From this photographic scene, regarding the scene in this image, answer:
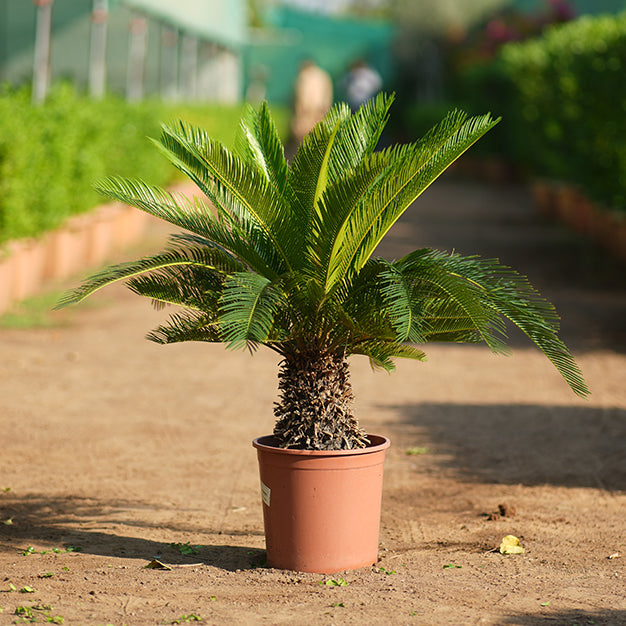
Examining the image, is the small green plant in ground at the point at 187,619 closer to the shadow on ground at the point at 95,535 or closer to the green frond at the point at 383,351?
the shadow on ground at the point at 95,535

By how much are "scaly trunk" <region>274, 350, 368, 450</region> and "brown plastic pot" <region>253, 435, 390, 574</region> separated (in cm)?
8

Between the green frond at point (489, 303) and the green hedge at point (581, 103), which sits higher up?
the green hedge at point (581, 103)

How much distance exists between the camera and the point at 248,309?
3.76 meters

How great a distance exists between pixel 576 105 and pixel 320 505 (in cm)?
1138

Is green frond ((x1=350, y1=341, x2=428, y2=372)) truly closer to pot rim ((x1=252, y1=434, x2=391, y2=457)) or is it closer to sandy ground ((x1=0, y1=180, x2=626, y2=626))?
pot rim ((x1=252, y1=434, x2=391, y2=457))

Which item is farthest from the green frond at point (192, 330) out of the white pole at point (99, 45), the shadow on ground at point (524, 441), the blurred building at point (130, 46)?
the white pole at point (99, 45)

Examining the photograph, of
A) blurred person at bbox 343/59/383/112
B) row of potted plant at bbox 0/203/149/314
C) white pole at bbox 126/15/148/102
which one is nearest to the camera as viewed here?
row of potted plant at bbox 0/203/149/314

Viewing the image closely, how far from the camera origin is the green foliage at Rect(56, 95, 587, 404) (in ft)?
13.3

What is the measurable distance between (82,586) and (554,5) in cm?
2365

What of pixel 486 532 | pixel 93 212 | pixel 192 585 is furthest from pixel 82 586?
pixel 93 212

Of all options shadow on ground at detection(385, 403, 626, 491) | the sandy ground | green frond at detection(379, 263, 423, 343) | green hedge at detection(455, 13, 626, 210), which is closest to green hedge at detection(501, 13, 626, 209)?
green hedge at detection(455, 13, 626, 210)

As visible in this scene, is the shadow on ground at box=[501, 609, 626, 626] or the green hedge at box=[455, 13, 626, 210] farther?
the green hedge at box=[455, 13, 626, 210]

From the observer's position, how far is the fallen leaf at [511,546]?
4535 millimetres

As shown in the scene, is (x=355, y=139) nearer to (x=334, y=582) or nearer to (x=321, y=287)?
(x=321, y=287)
